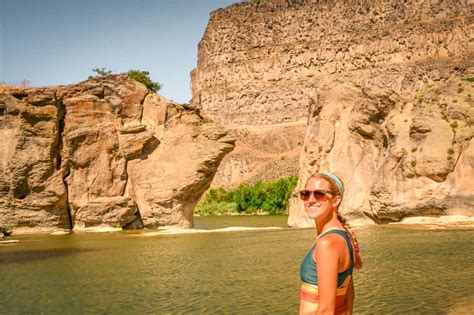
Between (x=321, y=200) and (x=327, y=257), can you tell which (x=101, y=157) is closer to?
(x=321, y=200)

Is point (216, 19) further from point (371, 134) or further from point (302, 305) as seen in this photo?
point (302, 305)

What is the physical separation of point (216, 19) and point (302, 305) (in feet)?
592

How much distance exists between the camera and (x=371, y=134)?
3672cm

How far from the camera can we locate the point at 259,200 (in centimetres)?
8794

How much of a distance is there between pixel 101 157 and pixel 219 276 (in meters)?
22.2

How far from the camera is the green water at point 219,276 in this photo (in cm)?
1218

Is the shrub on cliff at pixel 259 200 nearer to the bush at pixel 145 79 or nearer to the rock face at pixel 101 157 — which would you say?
the bush at pixel 145 79

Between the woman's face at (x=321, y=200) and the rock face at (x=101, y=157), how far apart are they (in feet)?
101

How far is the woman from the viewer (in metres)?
4.82

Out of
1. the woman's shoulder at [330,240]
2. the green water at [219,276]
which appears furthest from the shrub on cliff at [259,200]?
the woman's shoulder at [330,240]

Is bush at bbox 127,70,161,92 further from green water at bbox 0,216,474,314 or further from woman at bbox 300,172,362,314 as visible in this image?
woman at bbox 300,172,362,314

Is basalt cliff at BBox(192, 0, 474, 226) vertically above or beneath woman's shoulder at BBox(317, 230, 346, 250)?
above

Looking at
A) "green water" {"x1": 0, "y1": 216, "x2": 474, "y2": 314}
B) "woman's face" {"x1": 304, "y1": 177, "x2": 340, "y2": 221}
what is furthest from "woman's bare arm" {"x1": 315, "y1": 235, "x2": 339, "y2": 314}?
"green water" {"x1": 0, "y1": 216, "x2": 474, "y2": 314}

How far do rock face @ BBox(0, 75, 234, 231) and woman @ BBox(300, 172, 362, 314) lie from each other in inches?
1207
